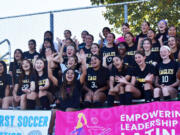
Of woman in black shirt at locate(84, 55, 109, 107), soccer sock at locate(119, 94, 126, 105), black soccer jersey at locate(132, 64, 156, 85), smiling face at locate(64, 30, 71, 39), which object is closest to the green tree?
smiling face at locate(64, 30, 71, 39)

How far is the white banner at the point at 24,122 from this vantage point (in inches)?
330

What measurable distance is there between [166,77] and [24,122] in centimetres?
Answer: 325

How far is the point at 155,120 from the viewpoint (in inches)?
293

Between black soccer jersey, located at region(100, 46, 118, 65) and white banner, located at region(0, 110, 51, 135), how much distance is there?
7.83 ft

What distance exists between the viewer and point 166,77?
8633 mm

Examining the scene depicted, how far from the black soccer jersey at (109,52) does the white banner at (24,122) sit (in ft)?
7.83

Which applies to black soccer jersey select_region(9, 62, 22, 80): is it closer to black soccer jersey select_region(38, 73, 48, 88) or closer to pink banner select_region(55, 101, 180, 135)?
black soccer jersey select_region(38, 73, 48, 88)

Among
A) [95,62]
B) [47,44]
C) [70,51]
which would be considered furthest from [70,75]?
[47,44]

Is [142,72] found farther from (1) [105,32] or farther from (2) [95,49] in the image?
(1) [105,32]

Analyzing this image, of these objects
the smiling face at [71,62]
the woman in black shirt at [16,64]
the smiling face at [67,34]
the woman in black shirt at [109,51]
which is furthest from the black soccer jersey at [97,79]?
the woman in black shirt at [16,64]

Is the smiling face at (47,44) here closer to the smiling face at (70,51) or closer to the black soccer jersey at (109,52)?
the smiling face at (70,51)

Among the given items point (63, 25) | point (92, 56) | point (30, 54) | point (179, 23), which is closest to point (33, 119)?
point (92, 56)

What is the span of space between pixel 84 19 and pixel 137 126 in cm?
485

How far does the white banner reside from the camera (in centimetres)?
838
